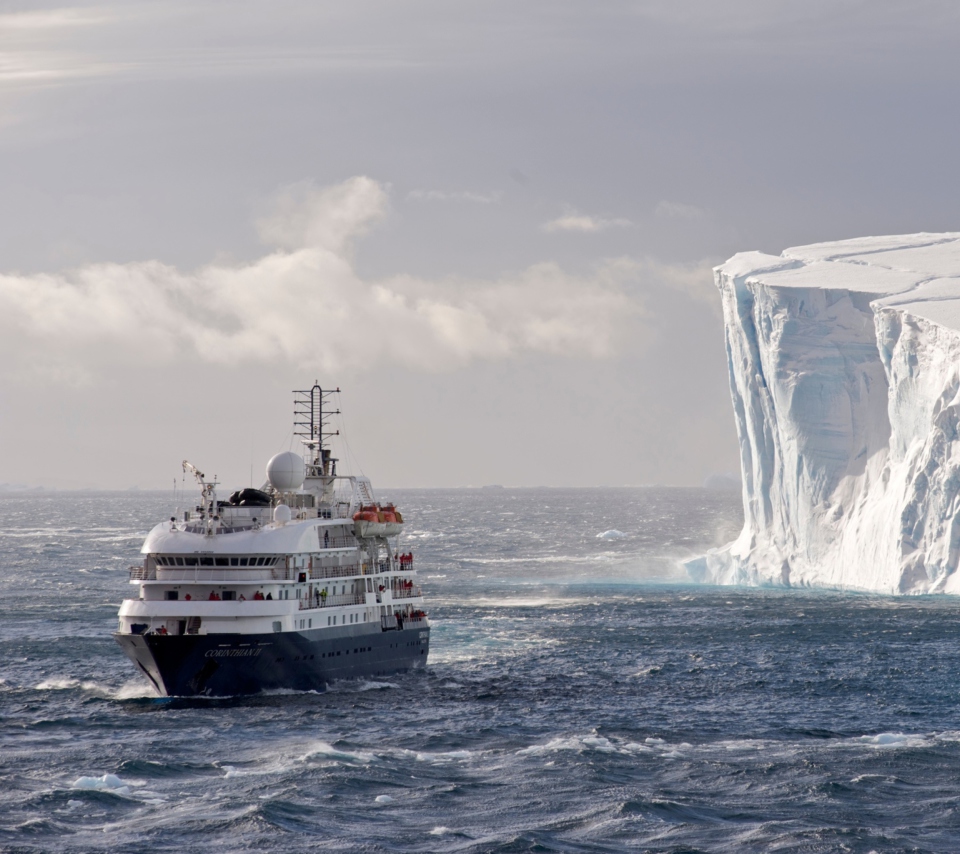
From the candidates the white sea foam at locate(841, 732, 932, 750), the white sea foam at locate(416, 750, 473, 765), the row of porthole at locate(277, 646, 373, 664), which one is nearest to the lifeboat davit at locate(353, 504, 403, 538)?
the row of porthole at locate(277, 646, 373, 664)

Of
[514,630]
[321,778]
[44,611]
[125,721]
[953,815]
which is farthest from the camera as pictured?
[44,611]

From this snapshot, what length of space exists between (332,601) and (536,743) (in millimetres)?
13038

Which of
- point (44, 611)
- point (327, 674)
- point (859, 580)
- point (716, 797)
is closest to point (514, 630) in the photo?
point (327, 674)

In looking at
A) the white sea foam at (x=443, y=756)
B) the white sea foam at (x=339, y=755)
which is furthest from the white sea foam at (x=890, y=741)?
the white sea foam at (x=339, y=755)

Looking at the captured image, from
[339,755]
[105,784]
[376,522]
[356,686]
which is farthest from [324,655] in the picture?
[105,784]

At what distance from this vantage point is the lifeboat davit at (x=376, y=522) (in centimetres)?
5028

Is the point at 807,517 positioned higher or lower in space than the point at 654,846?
higher

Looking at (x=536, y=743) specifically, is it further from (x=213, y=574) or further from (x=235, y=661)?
(x=213, y=574)

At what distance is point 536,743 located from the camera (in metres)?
35.8

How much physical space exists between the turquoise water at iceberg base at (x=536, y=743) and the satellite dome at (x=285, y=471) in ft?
27.6

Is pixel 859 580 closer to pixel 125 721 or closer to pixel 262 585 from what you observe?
pixel 262 585

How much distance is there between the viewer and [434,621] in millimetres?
64500

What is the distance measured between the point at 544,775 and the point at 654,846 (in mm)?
5989

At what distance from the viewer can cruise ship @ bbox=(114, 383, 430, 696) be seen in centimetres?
4253
